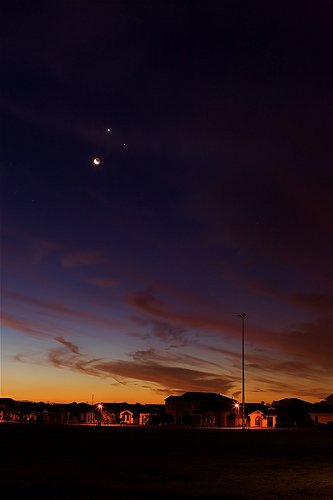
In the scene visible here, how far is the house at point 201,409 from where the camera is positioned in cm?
12050

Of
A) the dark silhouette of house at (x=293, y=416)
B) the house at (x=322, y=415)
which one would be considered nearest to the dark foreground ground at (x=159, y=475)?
the dark silhouette of house at (x=293, y=416)

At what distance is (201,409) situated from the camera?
127562 mm

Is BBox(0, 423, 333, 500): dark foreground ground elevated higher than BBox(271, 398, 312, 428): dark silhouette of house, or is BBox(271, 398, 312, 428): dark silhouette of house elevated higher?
BBox(271, 398, 312, 428): dark silhouette of house

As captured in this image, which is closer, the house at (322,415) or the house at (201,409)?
the house at (322,415)

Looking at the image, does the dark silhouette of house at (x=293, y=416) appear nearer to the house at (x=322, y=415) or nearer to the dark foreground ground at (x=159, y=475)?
the house at (x=322, y=415)

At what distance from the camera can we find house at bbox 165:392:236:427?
120m

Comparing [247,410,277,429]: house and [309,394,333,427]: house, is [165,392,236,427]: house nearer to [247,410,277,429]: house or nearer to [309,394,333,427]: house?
[247,410,277,429]: house

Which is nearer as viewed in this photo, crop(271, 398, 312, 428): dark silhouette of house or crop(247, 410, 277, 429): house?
crop(271, 398, 312, 428): dark silhouette of house

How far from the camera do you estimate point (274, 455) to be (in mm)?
30734

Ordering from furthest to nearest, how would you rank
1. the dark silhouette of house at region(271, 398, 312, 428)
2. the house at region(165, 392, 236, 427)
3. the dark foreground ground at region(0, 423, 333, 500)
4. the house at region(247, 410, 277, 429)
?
the house at region(165, 392, 236, 427) → the house at region(247, 410, 277, 429) → the dark silhouette of house at region(271, 398, 312, 428) → the dark foreground ground at region(0, 423, 333, 500)

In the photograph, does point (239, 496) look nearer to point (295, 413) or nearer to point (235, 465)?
point (235, 465)

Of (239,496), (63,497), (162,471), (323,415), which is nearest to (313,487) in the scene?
(239,496)

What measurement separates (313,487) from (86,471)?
7.56m

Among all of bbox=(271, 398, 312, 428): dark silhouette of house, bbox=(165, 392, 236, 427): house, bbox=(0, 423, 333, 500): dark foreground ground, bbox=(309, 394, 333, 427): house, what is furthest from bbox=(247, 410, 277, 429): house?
bbox=(0, 423, 333, 500): dark foreground ground
